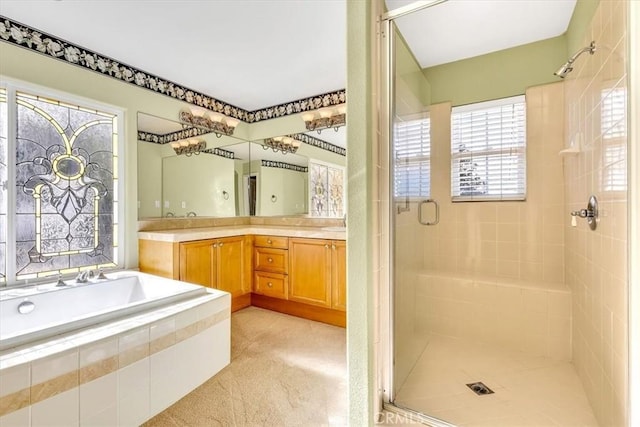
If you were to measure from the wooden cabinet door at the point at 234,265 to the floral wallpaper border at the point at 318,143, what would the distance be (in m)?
1.37

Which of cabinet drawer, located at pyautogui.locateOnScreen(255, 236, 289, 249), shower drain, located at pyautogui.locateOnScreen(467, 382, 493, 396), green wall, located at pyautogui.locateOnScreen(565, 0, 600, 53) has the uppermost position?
green wall, located at pyautogui.locateOnScreen(565, 0, 600, 53)

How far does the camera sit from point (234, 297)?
10.2 feet

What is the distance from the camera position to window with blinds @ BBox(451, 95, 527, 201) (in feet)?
8.22

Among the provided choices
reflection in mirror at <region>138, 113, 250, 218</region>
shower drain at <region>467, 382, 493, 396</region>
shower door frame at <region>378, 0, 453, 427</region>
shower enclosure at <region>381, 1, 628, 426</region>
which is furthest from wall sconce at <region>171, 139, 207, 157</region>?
shower drain at <region>467, 382, 493, 396</region>

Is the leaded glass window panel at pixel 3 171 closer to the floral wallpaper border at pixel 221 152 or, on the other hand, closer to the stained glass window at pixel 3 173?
the stained glass window at pixel 3 173

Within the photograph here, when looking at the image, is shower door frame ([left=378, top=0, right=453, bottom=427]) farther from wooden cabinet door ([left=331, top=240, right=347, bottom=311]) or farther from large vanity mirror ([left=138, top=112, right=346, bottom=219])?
large vanity mirror ([left=138, top=112, right=346, bottom=219])

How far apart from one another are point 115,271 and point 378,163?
8.34ft

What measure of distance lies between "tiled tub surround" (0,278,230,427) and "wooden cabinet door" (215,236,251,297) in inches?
38.5

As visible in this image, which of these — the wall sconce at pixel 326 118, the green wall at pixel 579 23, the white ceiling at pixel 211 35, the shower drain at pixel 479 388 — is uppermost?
the white ceiling at pixel 211 35

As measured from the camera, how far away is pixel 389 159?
1.46 m

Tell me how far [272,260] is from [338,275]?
0.82 m

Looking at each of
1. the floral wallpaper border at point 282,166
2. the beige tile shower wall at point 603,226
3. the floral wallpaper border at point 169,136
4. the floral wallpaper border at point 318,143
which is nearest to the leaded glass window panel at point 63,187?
the floral wallpaper border at point 169,136

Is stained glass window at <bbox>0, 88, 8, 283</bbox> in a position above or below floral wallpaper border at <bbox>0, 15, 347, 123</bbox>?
below

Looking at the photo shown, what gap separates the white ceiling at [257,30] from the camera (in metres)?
1.94
